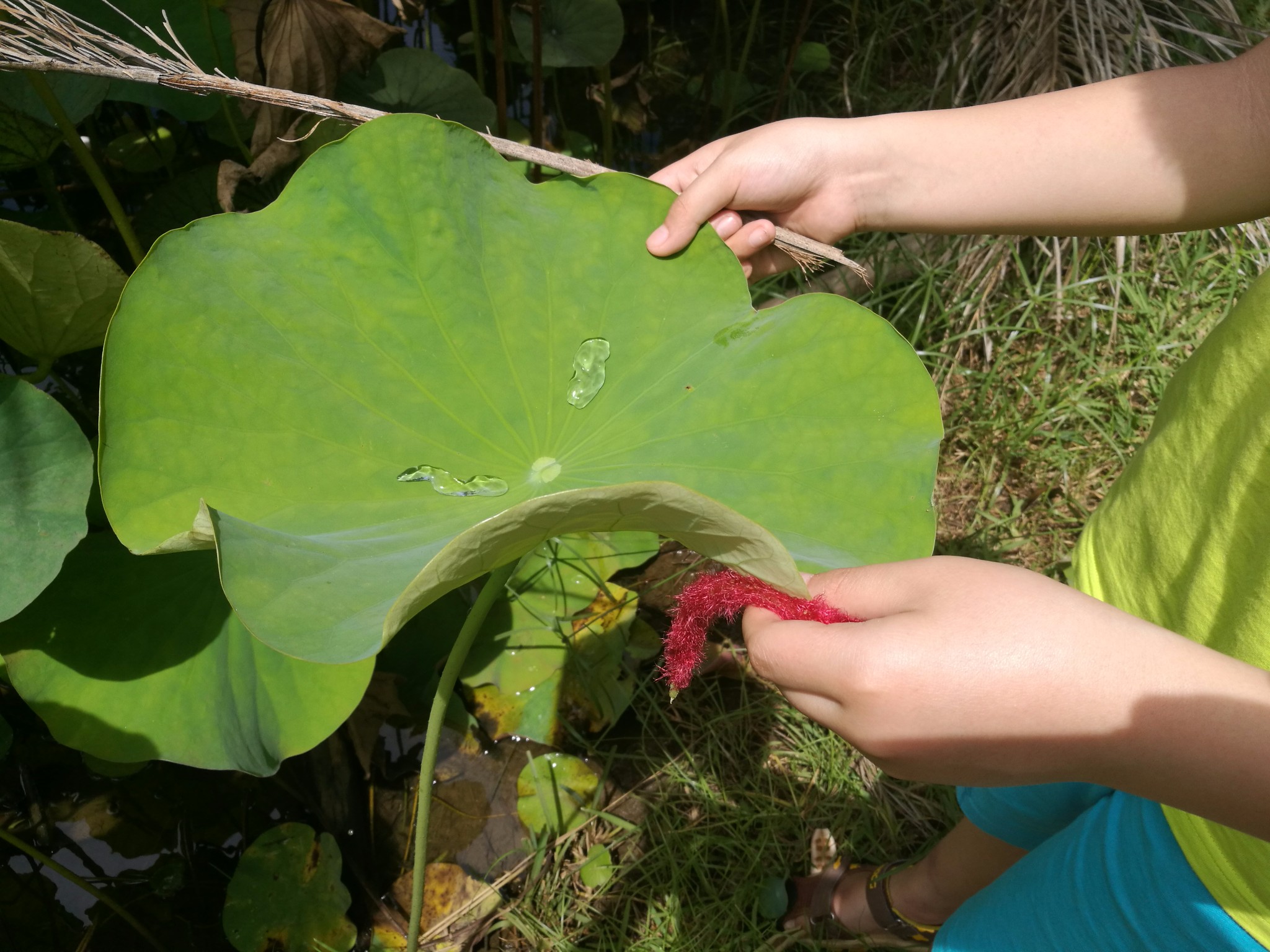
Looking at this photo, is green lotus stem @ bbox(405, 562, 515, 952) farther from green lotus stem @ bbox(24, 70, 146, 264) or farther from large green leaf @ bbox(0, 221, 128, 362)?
green lotus stem @ bbox(24, 70, 146, 264)

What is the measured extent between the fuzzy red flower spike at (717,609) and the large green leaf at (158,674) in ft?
1.47

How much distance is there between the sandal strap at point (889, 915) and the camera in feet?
4.68

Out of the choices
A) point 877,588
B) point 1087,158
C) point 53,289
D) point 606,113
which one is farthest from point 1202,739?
point 606,113

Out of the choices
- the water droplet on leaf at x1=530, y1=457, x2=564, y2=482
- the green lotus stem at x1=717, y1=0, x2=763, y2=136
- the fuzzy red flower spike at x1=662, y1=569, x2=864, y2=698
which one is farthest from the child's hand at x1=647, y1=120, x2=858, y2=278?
the green lotus stem at x1=717, y1=0, x2=763, y2=136

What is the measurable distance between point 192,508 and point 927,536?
771 millimetres

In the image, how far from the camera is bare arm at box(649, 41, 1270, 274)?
2.96ft

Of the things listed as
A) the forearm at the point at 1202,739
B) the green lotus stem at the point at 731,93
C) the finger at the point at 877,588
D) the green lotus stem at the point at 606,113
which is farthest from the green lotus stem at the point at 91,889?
the green lotus stem at the point at 731,93

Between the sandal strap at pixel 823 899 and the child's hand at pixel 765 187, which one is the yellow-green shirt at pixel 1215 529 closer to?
the child's hand at pixel 765 187

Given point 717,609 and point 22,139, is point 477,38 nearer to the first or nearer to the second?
point 22,139

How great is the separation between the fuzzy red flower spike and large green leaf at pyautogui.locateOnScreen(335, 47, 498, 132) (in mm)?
997

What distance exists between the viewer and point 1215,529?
819mm

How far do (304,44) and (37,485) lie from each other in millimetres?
746

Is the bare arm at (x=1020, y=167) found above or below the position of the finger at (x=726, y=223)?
above

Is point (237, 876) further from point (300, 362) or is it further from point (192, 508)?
point (300, 362)
